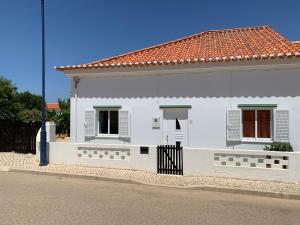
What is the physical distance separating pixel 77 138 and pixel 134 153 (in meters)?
4.65

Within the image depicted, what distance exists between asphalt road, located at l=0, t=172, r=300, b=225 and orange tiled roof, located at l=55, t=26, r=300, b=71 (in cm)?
588

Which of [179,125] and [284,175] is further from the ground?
[179,125]

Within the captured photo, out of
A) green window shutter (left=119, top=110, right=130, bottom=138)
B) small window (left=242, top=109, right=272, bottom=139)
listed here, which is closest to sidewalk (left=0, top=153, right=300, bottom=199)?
green window shutter (left=119, top=110, right=130, bottom=138)

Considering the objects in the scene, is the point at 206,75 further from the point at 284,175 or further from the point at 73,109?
the point at 73,109

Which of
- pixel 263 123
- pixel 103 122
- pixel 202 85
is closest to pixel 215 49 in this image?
pixel 202 85

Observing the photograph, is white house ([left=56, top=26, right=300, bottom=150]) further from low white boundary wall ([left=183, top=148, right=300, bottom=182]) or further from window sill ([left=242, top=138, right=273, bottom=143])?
low white boundary wall ([left=183, top=148, right=300, bottom=182])

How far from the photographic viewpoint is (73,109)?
14.9 meters

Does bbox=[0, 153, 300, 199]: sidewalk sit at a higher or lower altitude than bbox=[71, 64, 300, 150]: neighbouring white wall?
lower

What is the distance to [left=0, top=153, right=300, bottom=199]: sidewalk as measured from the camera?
332 inches

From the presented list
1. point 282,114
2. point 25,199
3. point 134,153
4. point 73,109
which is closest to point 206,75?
point 282,114

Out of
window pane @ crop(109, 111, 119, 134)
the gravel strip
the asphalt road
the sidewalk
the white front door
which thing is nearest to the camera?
the asphalt road

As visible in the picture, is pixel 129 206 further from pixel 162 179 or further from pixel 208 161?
pixel 208 161

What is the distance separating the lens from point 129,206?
6.90 metres

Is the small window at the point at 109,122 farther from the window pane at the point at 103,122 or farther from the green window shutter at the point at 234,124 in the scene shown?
Answer: the green window shutter at the point at 234,124
